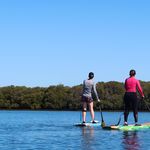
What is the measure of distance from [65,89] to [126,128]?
348 ft

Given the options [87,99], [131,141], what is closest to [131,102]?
[87,99]

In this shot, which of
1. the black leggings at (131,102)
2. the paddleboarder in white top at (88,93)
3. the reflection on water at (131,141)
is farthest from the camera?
the paddleboarder in white top at (88,93)

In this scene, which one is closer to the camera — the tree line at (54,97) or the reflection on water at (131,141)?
the reflection on water at (131,141)

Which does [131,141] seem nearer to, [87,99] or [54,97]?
[87,99]

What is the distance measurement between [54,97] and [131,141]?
102 m

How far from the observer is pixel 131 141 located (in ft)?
46.4

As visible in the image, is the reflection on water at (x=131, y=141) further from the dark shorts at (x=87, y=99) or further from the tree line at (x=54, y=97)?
the tree line at (x=54, y=97)

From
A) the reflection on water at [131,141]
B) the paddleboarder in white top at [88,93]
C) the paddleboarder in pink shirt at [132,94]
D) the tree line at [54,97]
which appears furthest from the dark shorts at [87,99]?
the tree line at [54,97]

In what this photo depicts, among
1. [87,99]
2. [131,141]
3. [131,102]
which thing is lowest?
[131,141]

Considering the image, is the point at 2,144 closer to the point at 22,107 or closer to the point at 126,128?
the point at 126,128

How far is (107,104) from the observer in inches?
4328

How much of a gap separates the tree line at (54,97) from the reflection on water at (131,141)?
88495 mm

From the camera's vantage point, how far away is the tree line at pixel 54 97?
110500mm

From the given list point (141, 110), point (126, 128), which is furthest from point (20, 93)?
Answer: point (126, 128)
